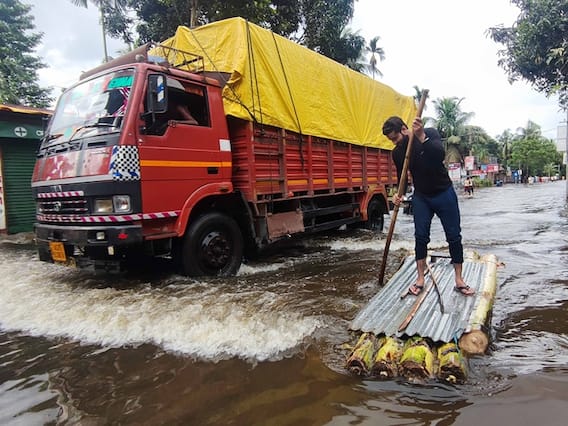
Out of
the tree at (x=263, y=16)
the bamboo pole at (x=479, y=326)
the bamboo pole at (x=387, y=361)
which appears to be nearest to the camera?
the bamboo pole at (x=387, y=361)

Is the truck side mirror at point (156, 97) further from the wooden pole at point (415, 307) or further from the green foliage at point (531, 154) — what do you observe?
the green foliage at point (531, 154)

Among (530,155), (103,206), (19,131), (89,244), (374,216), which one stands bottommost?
(374,216)

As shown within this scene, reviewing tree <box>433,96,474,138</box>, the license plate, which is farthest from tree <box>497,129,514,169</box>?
the license plate

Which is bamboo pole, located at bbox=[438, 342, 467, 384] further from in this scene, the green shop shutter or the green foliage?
the green foliage

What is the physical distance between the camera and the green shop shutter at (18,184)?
9.85 m

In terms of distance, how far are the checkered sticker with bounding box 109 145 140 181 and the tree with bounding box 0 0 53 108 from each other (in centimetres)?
2034

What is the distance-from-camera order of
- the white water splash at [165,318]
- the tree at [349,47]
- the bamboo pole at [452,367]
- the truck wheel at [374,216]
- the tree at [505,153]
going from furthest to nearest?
the tree at [505,153] < the tree at [349,47] < the truck wheel at [374,216] < the white water splash at [165,318] < the bamboo pole at [452,367]

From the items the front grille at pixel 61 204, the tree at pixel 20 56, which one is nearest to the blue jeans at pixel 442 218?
the front grille at pixel 61 204

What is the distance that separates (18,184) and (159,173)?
7722 mm

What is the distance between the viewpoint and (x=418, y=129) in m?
3.53

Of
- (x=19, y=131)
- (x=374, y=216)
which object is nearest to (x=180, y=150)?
(x=374, y=216)

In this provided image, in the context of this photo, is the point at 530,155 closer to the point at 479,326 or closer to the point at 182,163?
the point at 182,163

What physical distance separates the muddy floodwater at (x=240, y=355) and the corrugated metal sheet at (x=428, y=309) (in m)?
0.26

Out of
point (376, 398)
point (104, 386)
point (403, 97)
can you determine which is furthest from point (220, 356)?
point (403, 97)
